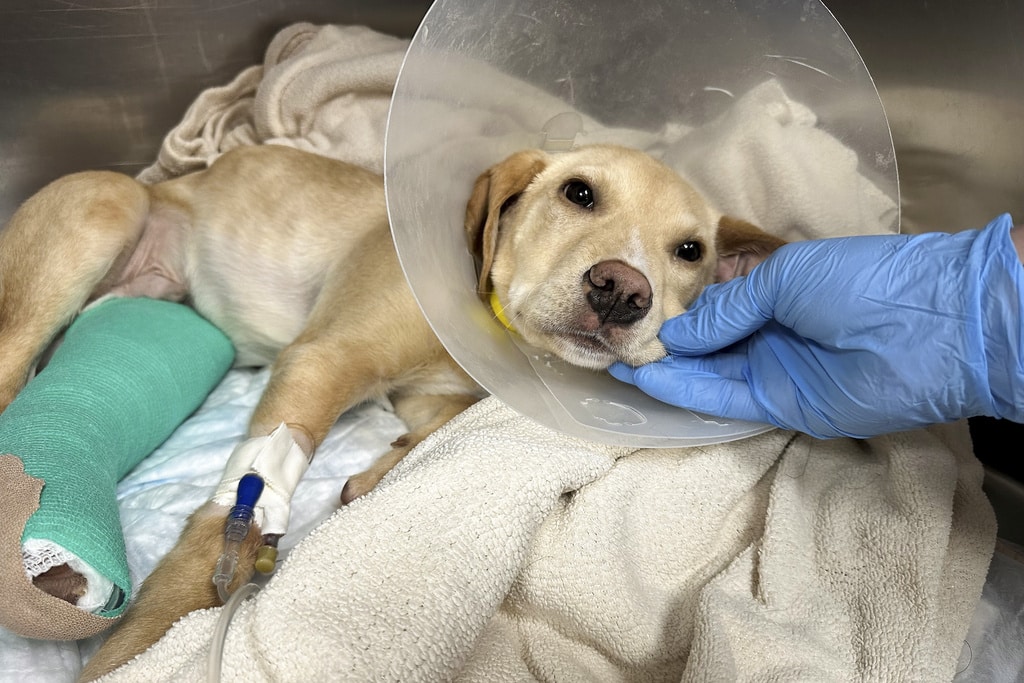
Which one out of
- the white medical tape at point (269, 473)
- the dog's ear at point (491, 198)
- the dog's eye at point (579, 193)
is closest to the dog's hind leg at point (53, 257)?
the white medical tape at point (269, 473)

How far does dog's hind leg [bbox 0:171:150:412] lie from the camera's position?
7.98 ft

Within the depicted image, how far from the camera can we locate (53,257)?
A: 2496 mm

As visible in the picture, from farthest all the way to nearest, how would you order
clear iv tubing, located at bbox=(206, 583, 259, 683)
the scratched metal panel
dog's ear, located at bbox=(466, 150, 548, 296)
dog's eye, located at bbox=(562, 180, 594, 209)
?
the scratched metal panel < dog's eye, located at bbox=(562, 180, 594, 209) < dog's ear, located at bbox=(466, 150, 548, 296) < clear iv tubing, located at bbox=(206, 583, 259, 683)

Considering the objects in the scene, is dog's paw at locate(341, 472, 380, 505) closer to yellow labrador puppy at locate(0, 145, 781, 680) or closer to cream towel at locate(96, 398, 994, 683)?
yellow labrador puppy at locate(0, 145, 781, 680)

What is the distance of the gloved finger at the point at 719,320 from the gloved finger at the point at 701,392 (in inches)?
3.7

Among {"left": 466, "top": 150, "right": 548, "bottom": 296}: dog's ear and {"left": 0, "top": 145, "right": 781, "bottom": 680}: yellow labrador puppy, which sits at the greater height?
{"left": 466, "top": 150, "right": 548, "bottom": 296}: dog's ear

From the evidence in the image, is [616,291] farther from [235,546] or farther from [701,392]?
[235,546]

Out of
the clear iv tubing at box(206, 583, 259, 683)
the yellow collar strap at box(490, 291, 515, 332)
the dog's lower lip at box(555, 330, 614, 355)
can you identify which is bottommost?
the clear iv tubing at box(206, 583, 259, 683)

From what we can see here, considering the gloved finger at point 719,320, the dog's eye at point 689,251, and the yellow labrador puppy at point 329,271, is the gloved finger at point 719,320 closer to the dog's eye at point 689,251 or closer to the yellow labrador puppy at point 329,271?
the yellow labrador puppy at point 329,271

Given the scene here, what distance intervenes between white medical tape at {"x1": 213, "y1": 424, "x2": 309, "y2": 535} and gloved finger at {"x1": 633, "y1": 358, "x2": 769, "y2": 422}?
3.24 ft

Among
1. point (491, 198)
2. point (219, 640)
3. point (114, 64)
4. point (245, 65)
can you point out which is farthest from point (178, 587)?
point (245, 65)

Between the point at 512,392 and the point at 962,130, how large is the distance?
6.32ft

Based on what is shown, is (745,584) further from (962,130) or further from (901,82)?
(901,82)

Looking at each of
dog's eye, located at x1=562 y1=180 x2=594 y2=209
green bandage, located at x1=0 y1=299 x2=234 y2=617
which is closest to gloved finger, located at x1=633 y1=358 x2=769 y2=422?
dog's eye, located at x1=562 y1=180 x2=594 y2=209
